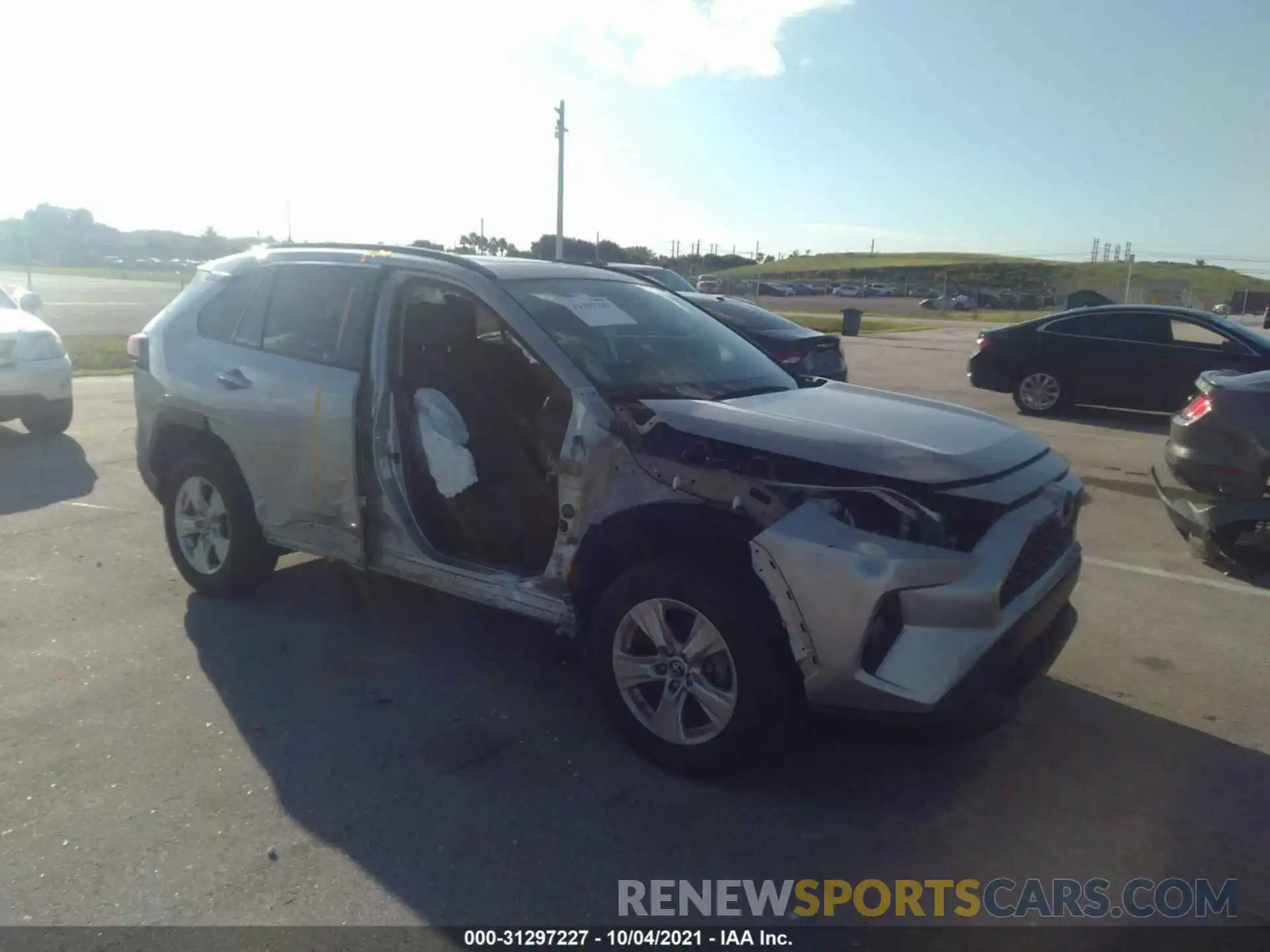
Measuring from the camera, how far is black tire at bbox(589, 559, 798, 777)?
10.7 ft

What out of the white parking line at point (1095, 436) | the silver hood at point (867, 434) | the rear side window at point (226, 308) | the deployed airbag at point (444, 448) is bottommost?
the white parking line at point (1095, 436)

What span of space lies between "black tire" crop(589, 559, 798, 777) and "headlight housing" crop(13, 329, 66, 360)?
7.81m

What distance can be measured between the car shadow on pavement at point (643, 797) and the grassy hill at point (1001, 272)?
79.7 meters

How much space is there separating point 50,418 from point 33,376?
542 mm

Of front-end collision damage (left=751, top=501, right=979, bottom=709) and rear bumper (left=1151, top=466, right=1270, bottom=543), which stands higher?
front-end collision damage (left=751, top=501, right=979, bottom=709)

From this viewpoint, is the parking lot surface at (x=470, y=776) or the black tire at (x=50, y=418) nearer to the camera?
the parking lot surface at (x=470, y=776)

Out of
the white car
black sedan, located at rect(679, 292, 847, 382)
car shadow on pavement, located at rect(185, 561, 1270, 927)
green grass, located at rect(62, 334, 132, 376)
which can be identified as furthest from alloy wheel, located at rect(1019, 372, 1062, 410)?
green grass, located at rect(62, 334, 132, 376)

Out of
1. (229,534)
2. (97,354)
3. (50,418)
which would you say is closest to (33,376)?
(50,418)

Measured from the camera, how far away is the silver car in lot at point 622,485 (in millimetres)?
3199

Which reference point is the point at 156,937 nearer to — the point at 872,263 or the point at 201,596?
the point at 201,596

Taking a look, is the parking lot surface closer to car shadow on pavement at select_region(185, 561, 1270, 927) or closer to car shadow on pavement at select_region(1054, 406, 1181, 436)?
car shadow on pavement at select_region(185, 561, 1270, 927)

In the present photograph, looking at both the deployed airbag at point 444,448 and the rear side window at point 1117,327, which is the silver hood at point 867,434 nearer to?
the deployed airbag at point 444,448

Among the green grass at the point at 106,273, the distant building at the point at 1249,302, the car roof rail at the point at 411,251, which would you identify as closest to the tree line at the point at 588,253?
the car roof rail at the point at 411,251

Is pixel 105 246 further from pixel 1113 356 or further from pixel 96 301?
pixel 1113 356
